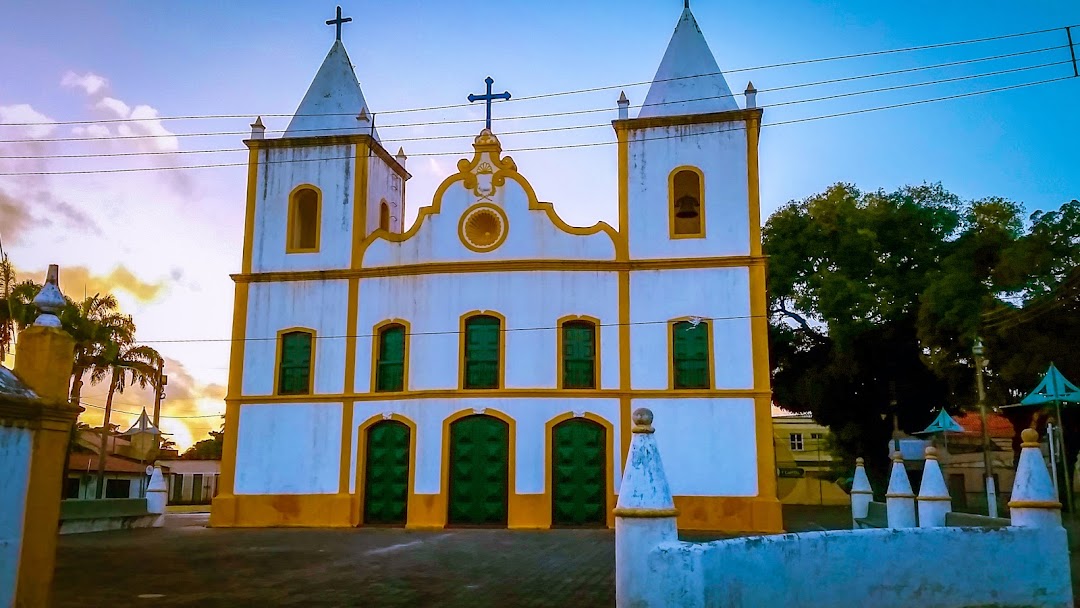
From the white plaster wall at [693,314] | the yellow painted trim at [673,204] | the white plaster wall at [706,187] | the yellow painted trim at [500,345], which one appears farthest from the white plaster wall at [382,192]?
the yellow painted trim at [673,204]

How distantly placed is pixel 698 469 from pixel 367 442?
6.88m

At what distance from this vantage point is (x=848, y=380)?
27.5m

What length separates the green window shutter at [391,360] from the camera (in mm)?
19984

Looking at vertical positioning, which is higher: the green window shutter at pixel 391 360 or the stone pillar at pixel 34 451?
the green window shutter at pixel 391 360

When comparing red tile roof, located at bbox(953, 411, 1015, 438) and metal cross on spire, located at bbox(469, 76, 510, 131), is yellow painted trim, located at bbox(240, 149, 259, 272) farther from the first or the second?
red tile roof, located at bbox(953, 411, 1015, 438)

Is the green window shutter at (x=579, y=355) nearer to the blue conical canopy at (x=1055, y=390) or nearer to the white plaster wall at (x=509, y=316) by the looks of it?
the white plaster wall at (x=509, y=316)

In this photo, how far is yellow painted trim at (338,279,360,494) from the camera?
19609mm

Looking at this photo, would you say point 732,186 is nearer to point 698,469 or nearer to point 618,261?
point 618,261

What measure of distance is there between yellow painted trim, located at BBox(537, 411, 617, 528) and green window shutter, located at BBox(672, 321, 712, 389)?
1.71 metres

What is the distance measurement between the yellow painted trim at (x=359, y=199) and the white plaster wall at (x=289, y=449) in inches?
135

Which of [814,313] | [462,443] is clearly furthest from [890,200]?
[462,443]

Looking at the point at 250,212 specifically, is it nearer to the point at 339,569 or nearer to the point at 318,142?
the point at 318,142

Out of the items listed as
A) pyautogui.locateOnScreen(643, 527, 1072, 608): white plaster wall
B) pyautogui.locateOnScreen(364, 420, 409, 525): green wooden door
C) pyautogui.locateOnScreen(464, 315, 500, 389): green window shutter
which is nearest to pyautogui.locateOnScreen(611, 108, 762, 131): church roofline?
pyautogui.locateOnScreen(464, 315, 500, 389): green window shutter

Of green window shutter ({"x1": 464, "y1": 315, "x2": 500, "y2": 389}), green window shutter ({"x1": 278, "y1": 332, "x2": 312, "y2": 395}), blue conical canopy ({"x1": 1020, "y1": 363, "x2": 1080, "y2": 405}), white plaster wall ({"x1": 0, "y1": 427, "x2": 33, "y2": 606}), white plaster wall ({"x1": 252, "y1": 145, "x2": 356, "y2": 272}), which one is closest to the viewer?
white plaster wall ({"x1": 0, "y1": 427, "x2": 33, "y2": 606})
